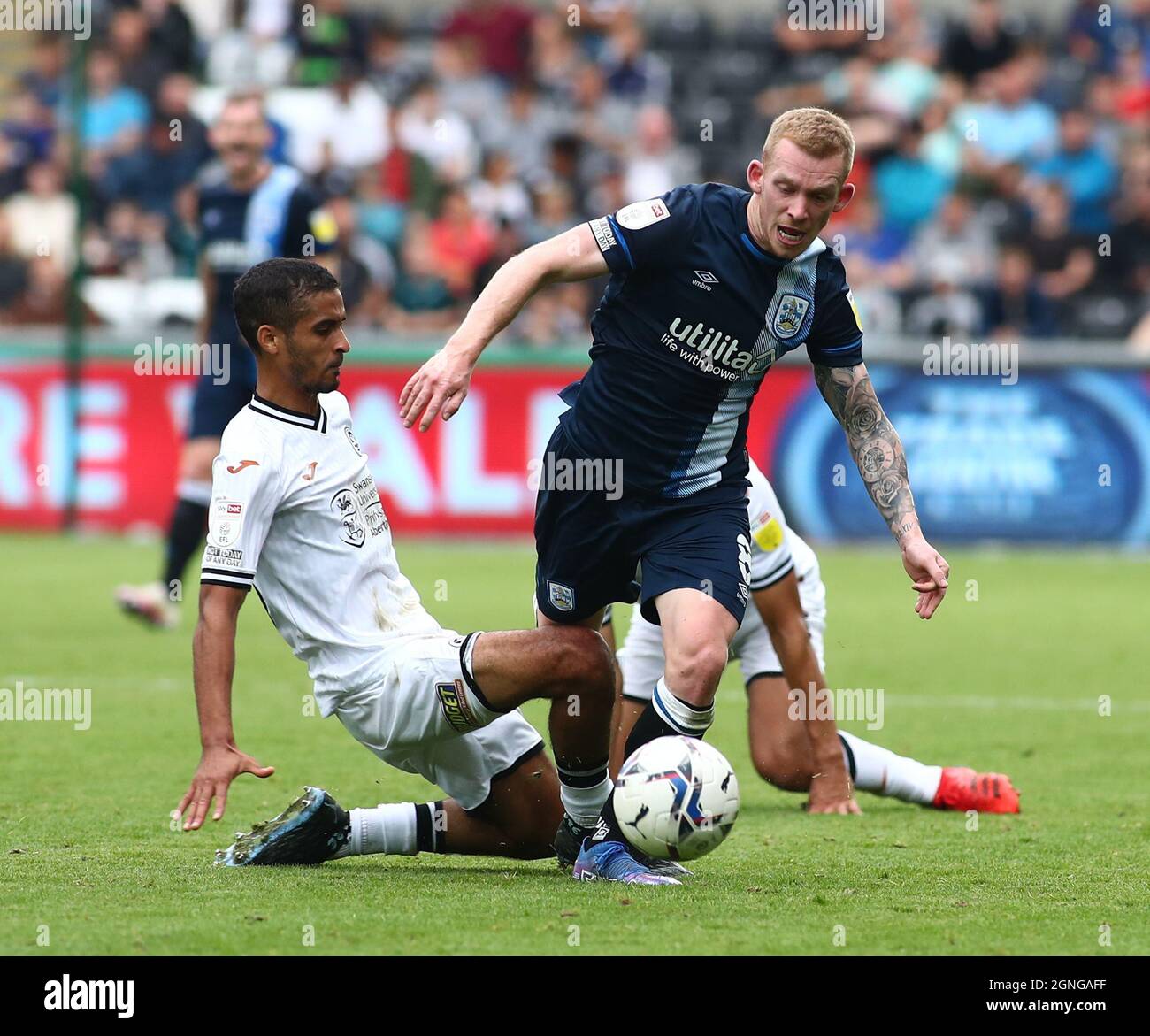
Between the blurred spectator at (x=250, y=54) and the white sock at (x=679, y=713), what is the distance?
15596 millimetres

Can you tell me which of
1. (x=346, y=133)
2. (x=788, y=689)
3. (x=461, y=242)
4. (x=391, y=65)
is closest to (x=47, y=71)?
(x=391, y=65)

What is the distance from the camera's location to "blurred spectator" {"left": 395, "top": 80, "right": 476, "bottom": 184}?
18938 mm

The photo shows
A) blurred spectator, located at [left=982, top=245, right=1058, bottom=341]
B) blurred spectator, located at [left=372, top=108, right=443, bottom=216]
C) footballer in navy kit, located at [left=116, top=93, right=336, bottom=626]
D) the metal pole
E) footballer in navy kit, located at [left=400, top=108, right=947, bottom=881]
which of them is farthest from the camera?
blurred spectator, located at [left=372, top=108, right=443, bottom=216]

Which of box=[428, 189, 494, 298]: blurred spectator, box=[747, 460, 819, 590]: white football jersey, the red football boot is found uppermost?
box=[428, 189, 494, 298]: blurred spectator

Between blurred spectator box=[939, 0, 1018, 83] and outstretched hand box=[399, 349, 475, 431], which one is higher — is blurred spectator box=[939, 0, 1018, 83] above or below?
above

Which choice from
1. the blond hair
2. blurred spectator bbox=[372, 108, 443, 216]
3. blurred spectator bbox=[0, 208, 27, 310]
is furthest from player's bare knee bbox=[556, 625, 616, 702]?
blurred spectator bbox=[372, 108, 443, 216]

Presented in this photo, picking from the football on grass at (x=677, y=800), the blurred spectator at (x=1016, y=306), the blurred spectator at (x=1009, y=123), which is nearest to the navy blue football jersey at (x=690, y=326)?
the football on grass at (x=677, y=800)

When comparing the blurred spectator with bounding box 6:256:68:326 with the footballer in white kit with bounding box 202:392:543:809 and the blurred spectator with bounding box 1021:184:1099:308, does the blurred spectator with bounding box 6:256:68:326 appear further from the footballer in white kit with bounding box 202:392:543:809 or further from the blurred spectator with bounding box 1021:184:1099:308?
the footballer in white kit with bounding box 202:392:543:809

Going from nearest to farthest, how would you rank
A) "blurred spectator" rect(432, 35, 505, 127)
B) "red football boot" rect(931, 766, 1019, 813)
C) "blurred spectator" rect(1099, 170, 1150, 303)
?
"red football boot" rect(931, 766, 1019, 813), "blurred spectator" rect(1099, 170, 1150, 303), "blurred spectator" rect(432, 35, 505, 127)

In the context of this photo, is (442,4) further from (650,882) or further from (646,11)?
(650,882)

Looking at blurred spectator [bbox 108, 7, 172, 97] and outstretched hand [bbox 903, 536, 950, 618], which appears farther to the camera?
blurred spectator [bbox 108, 7, 172, 97]

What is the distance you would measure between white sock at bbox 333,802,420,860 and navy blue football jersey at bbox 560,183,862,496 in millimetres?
1136

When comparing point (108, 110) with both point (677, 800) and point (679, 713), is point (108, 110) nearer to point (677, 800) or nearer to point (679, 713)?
point (679, 713)
